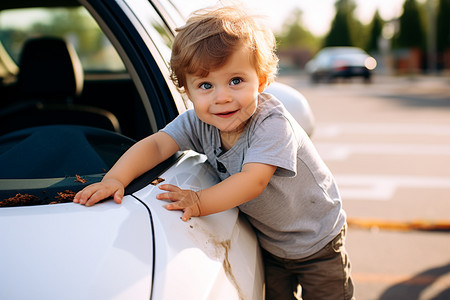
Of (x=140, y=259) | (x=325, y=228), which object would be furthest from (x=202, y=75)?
(x=325, y=228)

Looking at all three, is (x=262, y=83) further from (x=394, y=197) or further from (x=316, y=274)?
(x=394, y=197)

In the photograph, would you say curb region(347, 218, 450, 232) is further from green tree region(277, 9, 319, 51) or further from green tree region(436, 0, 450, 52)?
green tree region(277, 9, 319, 51)

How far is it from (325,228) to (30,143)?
3.45ft

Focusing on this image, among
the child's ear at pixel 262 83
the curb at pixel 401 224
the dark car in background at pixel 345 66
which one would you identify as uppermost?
the child's ear at pixel 262 83

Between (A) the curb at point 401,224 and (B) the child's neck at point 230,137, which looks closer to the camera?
(B) the child's neck at point 230,137

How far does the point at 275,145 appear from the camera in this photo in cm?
146

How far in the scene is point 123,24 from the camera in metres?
1.67

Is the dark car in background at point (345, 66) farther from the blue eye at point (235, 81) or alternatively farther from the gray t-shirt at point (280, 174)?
the blue eye at point (235, 81)

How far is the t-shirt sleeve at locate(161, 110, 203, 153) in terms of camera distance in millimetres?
1616

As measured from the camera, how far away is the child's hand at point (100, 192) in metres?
1.22

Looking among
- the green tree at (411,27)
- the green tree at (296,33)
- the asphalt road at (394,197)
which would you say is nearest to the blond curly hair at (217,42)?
the asphalt road at (394,197)

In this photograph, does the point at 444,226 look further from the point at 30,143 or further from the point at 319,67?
the point at 319,67

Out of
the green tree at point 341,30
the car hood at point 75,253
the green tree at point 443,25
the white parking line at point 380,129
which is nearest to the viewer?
the car hood at point 75,253

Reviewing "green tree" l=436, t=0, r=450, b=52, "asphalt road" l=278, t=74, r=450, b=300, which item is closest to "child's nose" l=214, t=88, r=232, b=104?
"asphalt road" l=278, t=74, r=450, b=300
